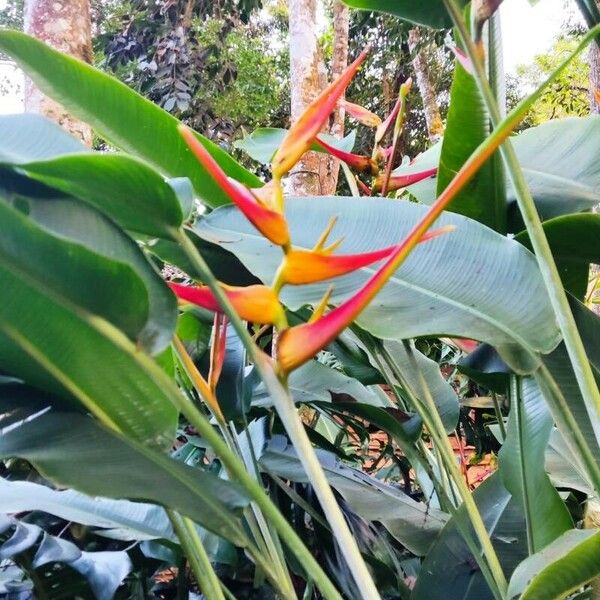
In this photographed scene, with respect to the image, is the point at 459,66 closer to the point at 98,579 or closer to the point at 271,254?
the point at 271,254

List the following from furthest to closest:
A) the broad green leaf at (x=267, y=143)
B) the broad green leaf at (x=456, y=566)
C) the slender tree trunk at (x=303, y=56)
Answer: the slender tree trunk at (x=303, y=56)
the broad green leaf at (x=267, y=143)
the broad green leaf at (x=456, y=566)

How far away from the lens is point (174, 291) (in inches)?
15.0

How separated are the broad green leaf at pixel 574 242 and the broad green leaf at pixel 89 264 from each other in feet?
1.09

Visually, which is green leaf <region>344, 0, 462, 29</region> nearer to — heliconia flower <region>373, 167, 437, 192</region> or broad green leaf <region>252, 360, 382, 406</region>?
heliconia flower <region>373, 167, 437, 192</region>

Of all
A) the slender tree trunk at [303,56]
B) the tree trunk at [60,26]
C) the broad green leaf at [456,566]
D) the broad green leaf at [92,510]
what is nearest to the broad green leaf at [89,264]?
the broad green leaf at [92,510]

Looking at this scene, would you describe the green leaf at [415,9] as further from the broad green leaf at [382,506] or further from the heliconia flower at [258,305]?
the broad green leaf at [382,506]

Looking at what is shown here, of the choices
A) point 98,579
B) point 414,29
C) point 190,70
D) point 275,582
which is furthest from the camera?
point 414,29

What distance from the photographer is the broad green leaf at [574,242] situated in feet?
1.65

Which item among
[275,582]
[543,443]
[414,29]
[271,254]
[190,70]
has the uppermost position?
[414,29]

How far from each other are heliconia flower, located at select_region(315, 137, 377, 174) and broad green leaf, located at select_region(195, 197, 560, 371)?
76 millimetres

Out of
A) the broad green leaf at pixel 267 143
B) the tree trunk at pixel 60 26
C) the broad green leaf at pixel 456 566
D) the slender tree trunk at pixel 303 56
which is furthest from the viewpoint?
the slender tree trunk at pixel 303 56

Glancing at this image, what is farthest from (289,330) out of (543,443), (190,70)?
(190,70)

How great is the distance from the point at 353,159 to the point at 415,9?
0.49 feet

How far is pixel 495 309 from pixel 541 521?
0.20m
